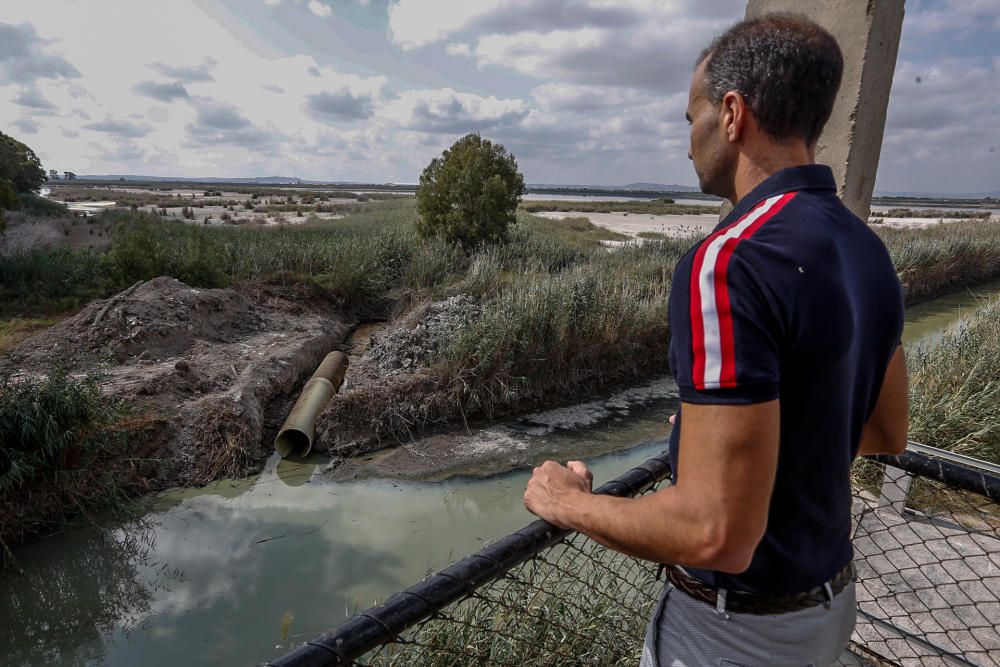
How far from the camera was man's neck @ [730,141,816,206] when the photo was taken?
41.1 inches

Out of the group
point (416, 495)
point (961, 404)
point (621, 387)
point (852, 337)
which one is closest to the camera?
point (852, 337)

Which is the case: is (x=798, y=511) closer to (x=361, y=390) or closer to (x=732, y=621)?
(x=732, y=621)

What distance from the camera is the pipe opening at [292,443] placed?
6586 mm

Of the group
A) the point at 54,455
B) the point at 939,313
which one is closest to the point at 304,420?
the point at 54,455

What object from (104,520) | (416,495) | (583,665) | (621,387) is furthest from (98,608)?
(621,387)

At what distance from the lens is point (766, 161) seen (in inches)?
41.5

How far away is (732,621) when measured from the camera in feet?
3.70

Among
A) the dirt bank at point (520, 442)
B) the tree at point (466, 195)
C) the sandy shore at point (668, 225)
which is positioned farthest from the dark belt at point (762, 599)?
the sandy shore at point (668, 225)

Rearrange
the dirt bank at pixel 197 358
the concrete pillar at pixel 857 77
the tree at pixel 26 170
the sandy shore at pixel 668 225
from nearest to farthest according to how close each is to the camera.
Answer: the concrete pillar at pixel 857 77, the dirt bank at pixel 197 358, the sandy shore at pixel 668 225, the tree at pixel 26 170

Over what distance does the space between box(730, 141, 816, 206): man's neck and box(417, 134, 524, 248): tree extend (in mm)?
12980

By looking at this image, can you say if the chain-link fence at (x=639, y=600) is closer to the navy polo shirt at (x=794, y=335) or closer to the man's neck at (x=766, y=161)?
the navy polo shirt at (x=794, y=335)

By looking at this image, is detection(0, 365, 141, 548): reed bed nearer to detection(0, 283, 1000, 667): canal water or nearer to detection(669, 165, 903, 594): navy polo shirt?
detection(0, 283, 1000, 667): canal water

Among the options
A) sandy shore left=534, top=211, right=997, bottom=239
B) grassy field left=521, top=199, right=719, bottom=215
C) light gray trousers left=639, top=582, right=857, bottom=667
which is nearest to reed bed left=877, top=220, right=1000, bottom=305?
sandy shore left=534, top=211, right=997, bottom=239

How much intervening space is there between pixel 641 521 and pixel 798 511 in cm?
29
